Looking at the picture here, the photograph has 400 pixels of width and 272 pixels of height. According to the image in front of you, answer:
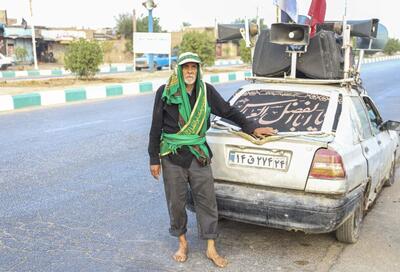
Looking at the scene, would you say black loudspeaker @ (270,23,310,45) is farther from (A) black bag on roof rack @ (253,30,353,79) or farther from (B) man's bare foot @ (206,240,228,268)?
(B) man's bare foot @ (206,240,228,268)

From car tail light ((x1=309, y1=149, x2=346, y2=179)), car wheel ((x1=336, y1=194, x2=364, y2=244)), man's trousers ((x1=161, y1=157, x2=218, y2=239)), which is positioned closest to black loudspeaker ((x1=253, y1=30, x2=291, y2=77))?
car tail light ((x1=309, y1=149, x2=346, y2=179))

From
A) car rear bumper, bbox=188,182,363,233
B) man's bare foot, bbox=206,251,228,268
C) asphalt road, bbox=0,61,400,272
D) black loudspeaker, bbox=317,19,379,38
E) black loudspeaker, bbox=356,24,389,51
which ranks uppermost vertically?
black loudspeaker, bbox=317,19,379,38

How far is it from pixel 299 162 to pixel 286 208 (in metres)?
0.37

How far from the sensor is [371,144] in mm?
4559

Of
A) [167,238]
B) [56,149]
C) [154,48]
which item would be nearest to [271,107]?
[167,238]

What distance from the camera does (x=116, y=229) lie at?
4410 millimetres

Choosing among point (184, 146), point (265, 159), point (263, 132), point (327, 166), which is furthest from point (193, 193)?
point (327, 166)

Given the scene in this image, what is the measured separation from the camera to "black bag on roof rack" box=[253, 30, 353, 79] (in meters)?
4.64

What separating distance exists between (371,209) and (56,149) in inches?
200

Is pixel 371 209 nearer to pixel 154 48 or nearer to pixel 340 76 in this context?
pixel 340 76

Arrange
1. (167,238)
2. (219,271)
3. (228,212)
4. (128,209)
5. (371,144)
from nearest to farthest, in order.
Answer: (219,271), (228,212), (167,238), (371,144), (128,209)

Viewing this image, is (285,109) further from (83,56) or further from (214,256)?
(83,56)

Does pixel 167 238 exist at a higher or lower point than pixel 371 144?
lower

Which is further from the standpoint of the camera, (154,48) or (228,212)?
(154,48)
